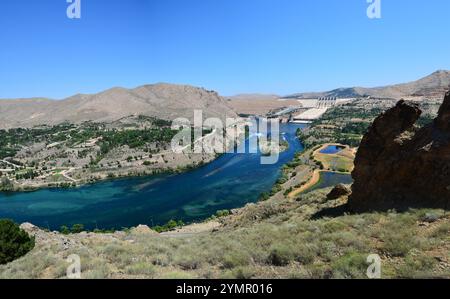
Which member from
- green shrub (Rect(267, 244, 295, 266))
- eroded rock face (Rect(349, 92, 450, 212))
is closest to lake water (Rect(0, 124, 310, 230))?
eroded rock face (Rect(349, 92, 450, 212))

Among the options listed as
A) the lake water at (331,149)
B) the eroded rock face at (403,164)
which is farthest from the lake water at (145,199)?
the eroded rock face at (403,164)

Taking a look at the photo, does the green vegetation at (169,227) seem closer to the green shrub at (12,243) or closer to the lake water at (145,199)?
the lake water at (145,199)

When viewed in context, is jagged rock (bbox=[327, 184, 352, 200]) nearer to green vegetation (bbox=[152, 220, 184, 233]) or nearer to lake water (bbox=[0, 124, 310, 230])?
green vegetation (bbox=[152, 220, 184, 233])

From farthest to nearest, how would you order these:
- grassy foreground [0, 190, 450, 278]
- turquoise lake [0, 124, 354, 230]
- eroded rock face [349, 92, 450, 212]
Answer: turquoise lake [0, 124, 354, 230], eroded rock face [349, 92, 450, 212], grassy foreground [0, 190, 450, 278]

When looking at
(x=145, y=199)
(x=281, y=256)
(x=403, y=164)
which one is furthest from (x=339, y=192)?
(x=145, y=199)

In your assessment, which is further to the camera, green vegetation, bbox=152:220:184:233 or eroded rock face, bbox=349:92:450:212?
green vegetation, bbox=152:220:184:233

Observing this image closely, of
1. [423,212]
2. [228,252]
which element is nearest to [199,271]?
[228,252]
